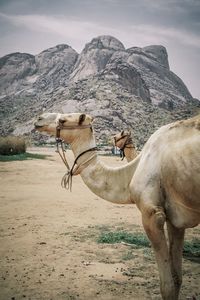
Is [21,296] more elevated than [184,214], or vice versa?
[184,214]

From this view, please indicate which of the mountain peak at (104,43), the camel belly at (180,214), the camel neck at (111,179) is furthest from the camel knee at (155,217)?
the mountain peak at (104,43)

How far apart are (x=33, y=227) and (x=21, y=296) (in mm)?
3835

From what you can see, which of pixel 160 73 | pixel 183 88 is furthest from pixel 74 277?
pixel 183 88

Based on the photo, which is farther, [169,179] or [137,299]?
[137,299]

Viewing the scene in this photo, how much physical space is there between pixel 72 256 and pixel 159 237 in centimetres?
338

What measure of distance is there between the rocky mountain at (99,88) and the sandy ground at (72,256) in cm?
3569

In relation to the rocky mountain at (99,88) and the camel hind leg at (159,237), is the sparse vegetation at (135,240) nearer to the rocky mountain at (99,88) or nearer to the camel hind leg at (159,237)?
the camel hind leg at (159,237)

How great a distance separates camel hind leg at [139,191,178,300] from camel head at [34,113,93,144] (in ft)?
4.67

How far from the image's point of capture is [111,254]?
663 cm

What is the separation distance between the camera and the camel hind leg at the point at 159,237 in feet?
11.2

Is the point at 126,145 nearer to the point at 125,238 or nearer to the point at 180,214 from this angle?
the point at 125,238

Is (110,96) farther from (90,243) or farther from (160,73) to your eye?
(160,73)

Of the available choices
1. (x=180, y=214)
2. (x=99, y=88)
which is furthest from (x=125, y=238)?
(x=99, y=88)

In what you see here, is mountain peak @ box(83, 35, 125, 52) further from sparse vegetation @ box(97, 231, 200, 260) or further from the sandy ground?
sparse vegetation @ box(97, 231, 200, 260)
